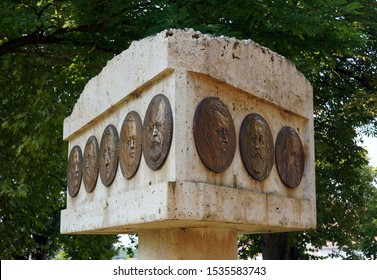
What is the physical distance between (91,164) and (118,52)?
13.9 ft

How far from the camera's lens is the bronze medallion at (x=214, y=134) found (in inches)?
235

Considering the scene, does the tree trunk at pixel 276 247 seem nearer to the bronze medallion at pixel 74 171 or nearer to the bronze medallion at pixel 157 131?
the bronze medallion at pixel 74 171

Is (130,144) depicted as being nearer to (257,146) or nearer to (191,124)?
(191,124)

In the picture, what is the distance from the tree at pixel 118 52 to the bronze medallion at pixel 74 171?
2.10m

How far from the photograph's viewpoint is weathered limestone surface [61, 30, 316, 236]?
582cm

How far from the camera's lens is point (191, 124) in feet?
19.4

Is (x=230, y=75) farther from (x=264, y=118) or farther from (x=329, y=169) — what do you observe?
(x=329, y=169)

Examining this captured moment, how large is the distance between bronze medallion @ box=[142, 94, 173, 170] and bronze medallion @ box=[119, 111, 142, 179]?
0.19 m

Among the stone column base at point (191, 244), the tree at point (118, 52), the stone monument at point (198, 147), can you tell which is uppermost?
the tree at point (118, 52)

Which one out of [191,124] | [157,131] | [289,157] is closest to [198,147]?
[191,124]

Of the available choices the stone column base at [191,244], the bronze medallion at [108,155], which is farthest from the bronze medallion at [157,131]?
the bronze medallion at [108,155]

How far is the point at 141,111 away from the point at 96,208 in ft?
4.52

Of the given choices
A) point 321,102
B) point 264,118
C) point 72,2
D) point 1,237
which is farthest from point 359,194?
point 264,118

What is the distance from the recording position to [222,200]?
234 inches
